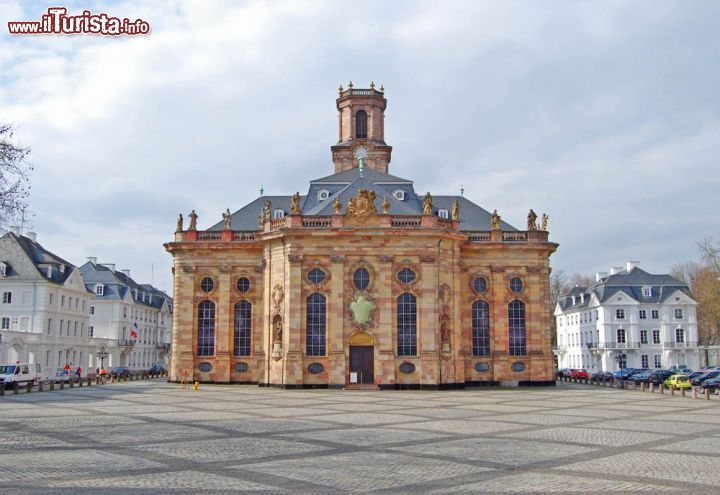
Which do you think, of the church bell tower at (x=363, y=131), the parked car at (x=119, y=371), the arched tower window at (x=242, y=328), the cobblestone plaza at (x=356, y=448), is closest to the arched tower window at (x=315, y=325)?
the arched tower window at (x=242, y=328)

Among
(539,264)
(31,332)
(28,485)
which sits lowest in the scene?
(28,485)

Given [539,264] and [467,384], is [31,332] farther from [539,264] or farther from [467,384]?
[539,264]

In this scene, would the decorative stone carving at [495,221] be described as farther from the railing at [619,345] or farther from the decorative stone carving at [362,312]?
the railing at [619,345]

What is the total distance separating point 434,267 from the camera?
167ft

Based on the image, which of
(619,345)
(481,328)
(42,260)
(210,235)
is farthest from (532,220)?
(42,260)

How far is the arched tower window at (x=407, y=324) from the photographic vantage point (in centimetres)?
5066

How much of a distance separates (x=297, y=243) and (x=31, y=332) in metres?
32.2

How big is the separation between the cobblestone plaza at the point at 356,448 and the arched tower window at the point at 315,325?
46.8 feet

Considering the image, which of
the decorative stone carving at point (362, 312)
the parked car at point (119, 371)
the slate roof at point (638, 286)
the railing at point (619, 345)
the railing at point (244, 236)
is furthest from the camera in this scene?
the slate roof at point (638, 286)

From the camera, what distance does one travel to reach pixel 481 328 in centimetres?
5628

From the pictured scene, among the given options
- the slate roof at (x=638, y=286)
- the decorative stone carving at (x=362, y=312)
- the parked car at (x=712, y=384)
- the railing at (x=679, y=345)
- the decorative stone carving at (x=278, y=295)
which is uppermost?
the slate roof at (x=638, y=286)

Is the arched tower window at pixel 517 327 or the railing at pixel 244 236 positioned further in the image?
the railing at pixel 244 236

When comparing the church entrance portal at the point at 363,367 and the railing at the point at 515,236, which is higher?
the railing at the point at 515,236

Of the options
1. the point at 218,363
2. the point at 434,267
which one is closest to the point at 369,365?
the point at 434,267
